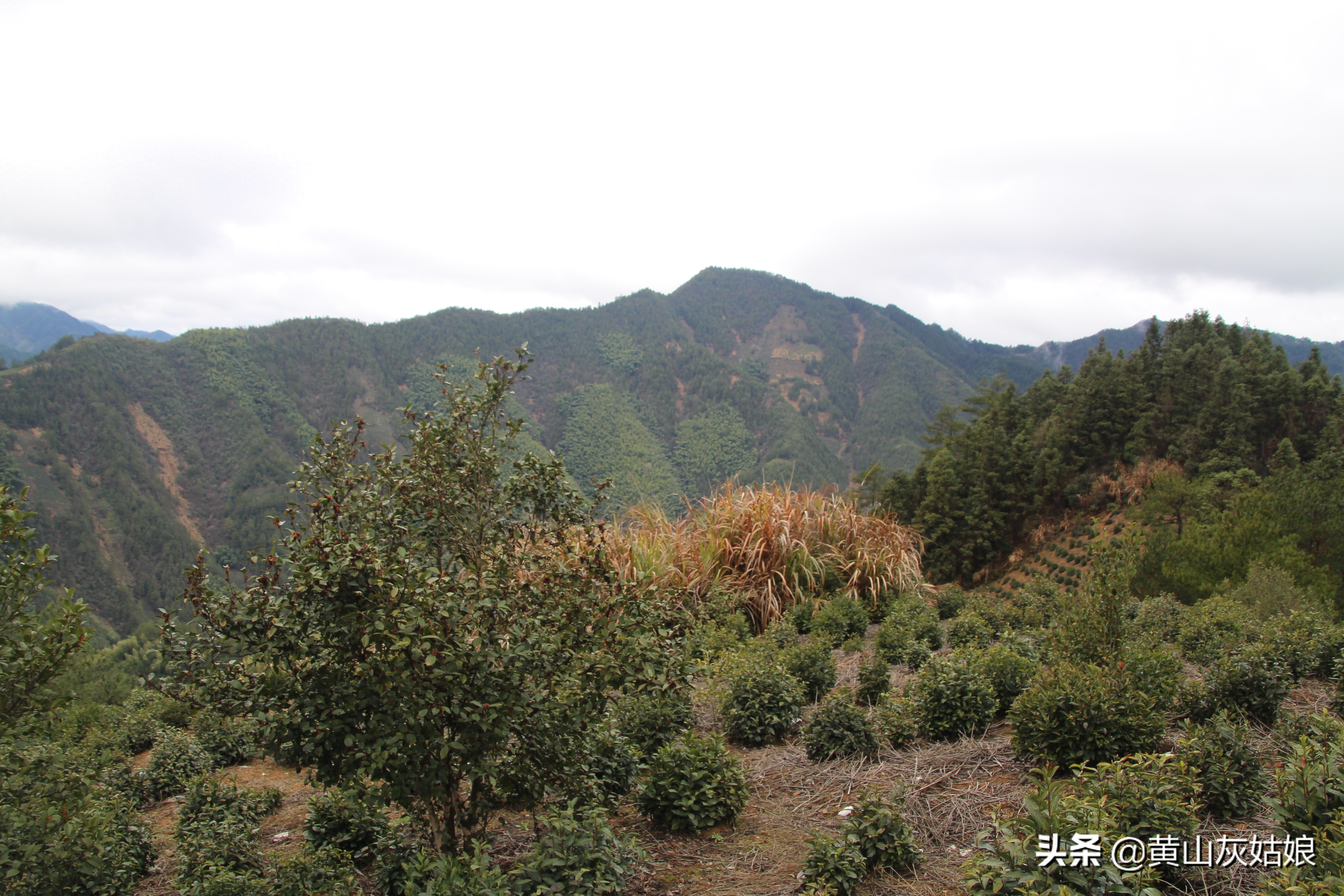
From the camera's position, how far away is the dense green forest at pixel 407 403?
69.8 m

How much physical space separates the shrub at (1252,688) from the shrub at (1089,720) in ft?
1.95

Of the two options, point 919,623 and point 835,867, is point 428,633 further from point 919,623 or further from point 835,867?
point 919,623

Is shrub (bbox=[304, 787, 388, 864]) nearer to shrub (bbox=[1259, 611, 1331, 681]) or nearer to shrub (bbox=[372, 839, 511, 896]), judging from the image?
shrub (bbox=[372, 839, 511, 896])

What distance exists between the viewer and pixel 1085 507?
98.5ft

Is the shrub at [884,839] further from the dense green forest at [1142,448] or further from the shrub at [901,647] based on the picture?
the dense green forest at [1142,448]

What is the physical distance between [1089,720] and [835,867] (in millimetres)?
1550

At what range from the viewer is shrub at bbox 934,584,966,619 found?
8.51 metres

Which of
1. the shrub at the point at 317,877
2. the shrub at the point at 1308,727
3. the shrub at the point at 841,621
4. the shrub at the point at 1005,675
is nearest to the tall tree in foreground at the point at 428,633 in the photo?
the shrub at the point at 317,877

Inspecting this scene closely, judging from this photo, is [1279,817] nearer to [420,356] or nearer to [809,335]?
[420,356]

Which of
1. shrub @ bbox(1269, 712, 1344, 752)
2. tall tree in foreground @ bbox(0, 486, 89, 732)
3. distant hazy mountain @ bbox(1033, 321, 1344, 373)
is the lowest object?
shrub @ bbox(1269, 712, 1344, 752)

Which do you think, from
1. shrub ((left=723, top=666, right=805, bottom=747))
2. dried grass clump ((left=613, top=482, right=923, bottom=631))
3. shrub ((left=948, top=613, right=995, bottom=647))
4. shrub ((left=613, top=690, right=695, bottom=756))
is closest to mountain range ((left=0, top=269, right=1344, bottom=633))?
dried grass clump ((left=613, top=482, right=923, bottom=631))

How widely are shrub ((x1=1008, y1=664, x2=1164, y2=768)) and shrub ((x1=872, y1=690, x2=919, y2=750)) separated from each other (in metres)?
0.76

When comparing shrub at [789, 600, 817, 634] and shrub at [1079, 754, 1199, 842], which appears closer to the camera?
shrub at [1079, 754, 1199, 842]

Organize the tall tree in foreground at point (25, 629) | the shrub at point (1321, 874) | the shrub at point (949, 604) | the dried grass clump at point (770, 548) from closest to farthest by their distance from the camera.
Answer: the shrub at point (1321, 874)
the tall tree in foreground at point (25, 629)
the dried grass clump at point (770, 548)
the shrub at point (949, 604)
